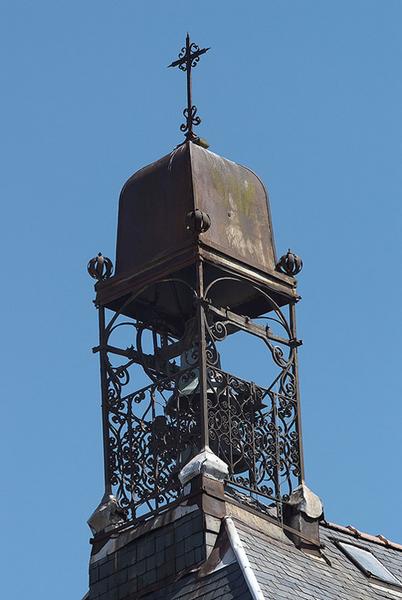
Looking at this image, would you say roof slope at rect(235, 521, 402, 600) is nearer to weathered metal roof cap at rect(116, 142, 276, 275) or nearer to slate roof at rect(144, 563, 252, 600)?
slate roof at rect(144, 563, 252, 600)

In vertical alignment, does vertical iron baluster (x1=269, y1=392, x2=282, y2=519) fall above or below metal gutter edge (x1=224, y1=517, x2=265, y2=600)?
above

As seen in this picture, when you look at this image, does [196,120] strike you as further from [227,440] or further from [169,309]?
[227,440]

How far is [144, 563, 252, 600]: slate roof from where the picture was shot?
31.7 m

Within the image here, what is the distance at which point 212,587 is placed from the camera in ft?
106

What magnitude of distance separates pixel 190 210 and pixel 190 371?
236 centimetres

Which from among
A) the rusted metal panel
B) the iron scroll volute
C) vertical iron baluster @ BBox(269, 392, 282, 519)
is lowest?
vertical iron baluster @ BBox(269, 392, 282, 519)

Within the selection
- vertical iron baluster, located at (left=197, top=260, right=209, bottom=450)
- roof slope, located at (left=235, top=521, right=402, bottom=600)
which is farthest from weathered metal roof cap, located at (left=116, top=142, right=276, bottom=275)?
roof slope, located at (left=235, top=521, right=402, bottom=600)

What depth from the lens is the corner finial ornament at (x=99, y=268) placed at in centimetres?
3619

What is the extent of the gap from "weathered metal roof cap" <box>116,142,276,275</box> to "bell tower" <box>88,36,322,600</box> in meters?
0.02

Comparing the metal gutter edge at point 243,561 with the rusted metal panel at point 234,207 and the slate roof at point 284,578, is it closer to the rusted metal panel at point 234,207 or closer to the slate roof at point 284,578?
Result: the slate roof at point 284,578

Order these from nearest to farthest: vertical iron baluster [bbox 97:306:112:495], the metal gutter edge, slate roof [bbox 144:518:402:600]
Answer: the metal gutter edge, slate roof [bbox 144:518:402:600], vertical iron baluster [bbox 97:306:112:495]

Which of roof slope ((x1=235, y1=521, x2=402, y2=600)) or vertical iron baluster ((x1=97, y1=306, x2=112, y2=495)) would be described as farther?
vertical iron baluster ((x1=97, y1=306, x2=112, y2=495))

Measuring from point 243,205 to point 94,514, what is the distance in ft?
16.8

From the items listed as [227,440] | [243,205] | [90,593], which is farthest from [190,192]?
[90,593]
